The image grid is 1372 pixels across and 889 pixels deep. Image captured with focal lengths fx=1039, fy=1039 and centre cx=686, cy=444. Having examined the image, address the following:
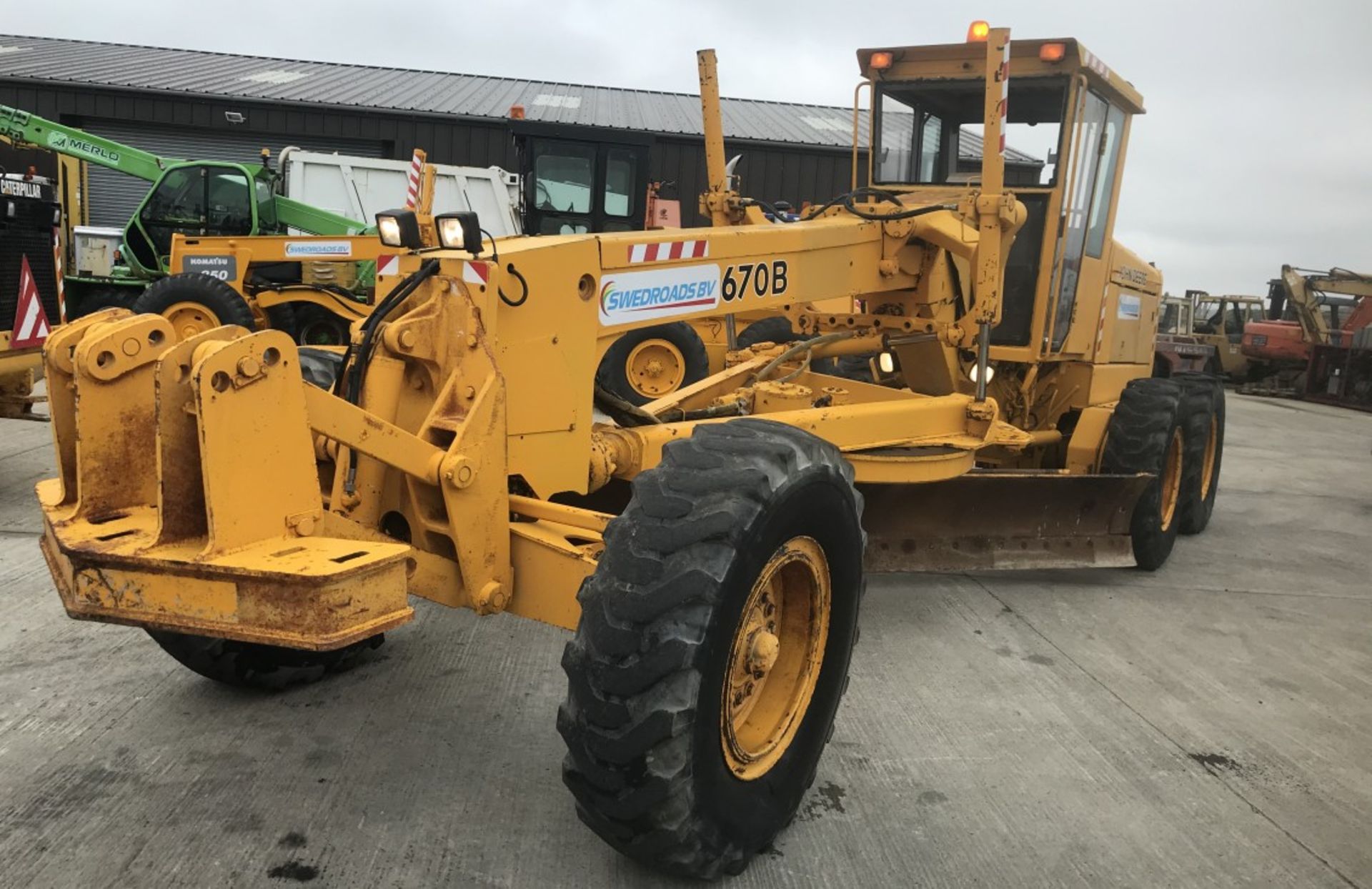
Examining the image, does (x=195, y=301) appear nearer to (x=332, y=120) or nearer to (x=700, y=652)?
(x=700, y=652)

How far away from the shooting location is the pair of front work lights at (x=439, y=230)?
2908mm

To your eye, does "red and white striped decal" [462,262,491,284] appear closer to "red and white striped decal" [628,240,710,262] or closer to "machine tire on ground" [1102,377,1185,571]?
"red and white striped decal" [628,240,710,262]

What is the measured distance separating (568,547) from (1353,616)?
4.75 metres

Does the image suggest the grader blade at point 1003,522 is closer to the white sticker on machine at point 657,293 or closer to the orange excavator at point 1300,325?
the white sticker on machine at point 657,293

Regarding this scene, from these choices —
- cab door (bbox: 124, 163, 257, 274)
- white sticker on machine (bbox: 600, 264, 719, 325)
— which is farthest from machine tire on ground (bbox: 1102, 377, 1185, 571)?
cab door (bbox: 124, 163, 257, 274)

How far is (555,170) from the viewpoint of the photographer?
42.8ft

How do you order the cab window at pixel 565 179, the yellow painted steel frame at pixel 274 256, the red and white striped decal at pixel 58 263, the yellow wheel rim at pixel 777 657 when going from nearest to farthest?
the yellow wheel rim at pixel 777 657 < the red and white striped decal at pixel 58 263 < the yellow painted steel frame at pixel 274 256 < the cab window at pixel 565 179

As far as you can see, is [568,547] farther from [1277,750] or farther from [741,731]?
[1277,750]

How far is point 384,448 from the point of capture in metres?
2.79

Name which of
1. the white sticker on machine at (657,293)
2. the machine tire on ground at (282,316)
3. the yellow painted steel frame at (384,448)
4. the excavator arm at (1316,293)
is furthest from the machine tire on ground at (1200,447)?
the excavator arm at (1316,293)

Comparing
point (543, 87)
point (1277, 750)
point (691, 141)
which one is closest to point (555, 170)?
point (691, 141)

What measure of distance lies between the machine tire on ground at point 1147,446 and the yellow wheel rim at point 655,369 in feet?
14.2

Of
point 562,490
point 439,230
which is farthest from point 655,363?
point 439,230

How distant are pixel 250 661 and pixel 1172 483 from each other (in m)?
5.36
